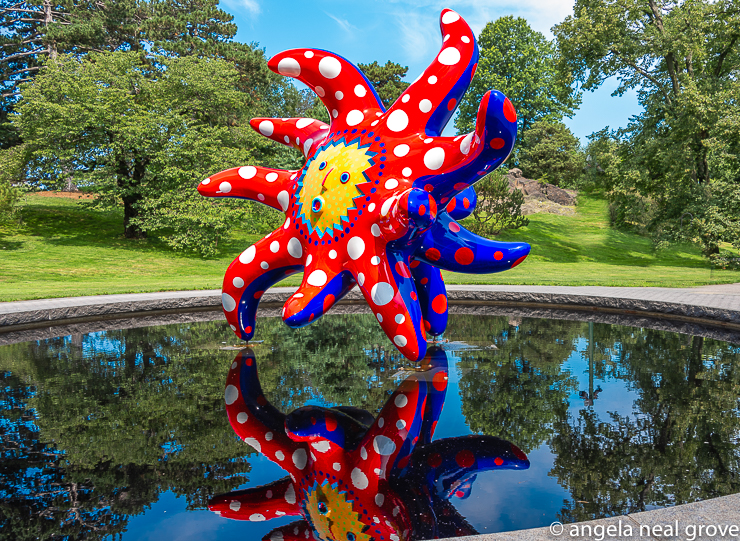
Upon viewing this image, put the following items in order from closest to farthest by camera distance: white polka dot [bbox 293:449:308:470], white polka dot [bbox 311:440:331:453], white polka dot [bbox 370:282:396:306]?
white polka dot [bbox 293:449:308:470]
white polka dot [bbox 311:440:331:453]
white polka dot [bbox 370:282:396:306]

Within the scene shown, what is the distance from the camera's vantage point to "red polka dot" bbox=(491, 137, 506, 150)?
17.6ft

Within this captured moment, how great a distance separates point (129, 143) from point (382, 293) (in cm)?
2534

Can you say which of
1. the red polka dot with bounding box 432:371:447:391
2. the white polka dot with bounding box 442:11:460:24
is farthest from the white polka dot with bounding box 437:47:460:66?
the red polka dot with bounding box 432:371:447:391

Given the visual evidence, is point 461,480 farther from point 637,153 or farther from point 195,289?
point 637,153

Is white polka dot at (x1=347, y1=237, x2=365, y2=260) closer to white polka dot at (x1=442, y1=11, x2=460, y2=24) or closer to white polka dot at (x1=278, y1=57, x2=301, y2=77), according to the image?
white polka dot at (x1=278, y1=57, x2=301, y2=77)

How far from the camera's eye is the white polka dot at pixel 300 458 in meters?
4.26

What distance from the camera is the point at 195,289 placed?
52.7ft

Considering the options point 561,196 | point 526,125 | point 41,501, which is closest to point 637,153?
point 561,196

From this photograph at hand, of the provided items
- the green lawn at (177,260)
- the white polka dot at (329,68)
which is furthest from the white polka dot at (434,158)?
the green lawn at (177,260)

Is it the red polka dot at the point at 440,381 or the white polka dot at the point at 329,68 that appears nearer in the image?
the red polka dot at the point at 440,381

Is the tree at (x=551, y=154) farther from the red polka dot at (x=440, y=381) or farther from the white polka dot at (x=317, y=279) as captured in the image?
the white polka dot at (x=317, y=279)

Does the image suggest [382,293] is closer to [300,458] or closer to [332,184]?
[332,184]

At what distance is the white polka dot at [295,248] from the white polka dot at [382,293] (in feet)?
4.79

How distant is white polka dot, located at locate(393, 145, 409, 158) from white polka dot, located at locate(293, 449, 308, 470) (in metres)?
3.57
